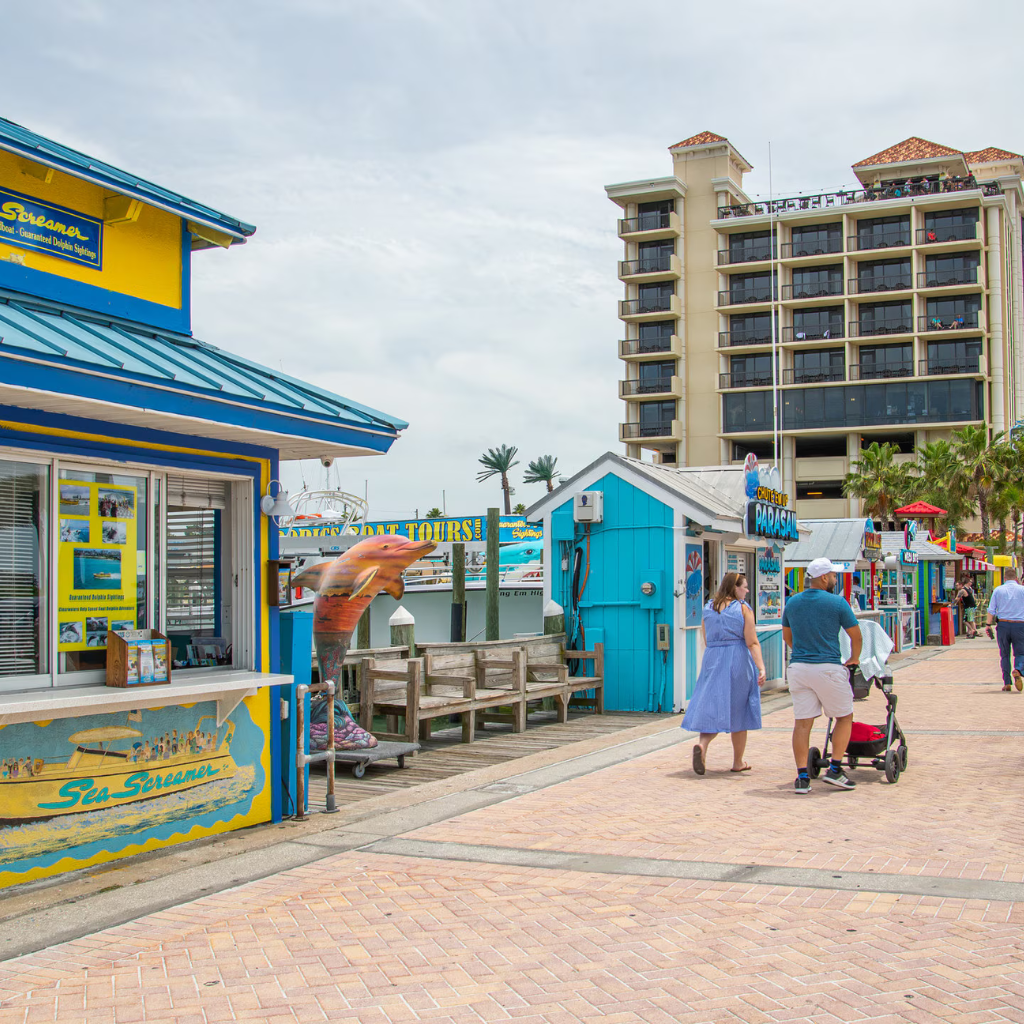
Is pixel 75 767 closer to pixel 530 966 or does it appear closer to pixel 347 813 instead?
pixel 347 813

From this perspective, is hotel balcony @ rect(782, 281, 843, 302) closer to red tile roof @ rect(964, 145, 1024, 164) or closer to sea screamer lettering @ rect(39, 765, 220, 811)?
red tile roof @ rect(964, 145, 1024, 164)

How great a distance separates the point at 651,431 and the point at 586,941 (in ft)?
205

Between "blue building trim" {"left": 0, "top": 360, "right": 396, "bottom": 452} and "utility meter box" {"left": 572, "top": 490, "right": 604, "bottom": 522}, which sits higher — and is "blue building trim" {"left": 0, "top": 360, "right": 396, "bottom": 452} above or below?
above

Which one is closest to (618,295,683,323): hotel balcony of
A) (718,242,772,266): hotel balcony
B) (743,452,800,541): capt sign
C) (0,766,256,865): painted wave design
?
(718,242,772,266): hotel balcony

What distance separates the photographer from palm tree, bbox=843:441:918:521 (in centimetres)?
5438

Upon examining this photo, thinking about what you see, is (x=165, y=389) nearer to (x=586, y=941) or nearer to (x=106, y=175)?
(x=106, y=175)

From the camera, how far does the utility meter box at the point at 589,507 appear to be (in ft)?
46.8

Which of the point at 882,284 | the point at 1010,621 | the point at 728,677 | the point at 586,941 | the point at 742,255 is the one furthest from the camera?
the point at 742,255

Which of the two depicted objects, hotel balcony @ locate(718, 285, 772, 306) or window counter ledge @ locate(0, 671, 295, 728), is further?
hotel balcony @ locate(718, 285, 772, 306)

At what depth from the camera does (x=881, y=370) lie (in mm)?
61344

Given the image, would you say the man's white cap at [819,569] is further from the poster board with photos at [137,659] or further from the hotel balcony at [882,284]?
the hotel balcony at [882,284]

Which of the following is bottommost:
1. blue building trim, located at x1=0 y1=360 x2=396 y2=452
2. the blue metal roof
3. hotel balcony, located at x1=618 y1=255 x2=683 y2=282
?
blue building trim, located at x1=0 y1=360 x2=396 y2=452

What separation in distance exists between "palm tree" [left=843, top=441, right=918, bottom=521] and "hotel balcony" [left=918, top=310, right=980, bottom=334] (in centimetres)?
760

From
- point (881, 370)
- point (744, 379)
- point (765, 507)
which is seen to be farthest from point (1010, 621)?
point (744, 379)
